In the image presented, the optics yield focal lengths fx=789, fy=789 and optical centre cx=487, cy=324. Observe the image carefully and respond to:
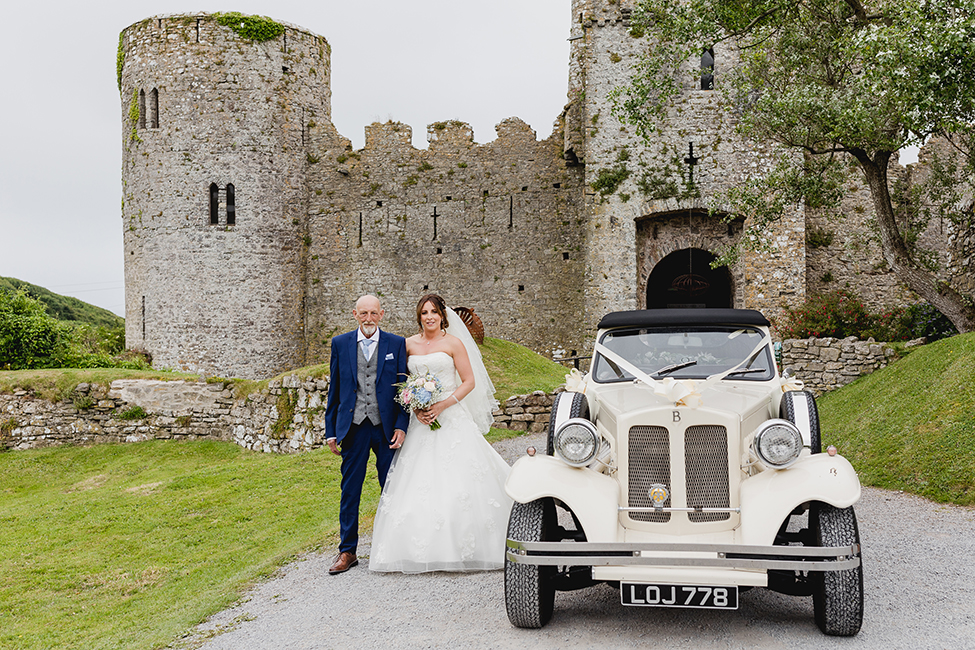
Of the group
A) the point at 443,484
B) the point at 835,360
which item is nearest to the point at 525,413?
the point at 835,360

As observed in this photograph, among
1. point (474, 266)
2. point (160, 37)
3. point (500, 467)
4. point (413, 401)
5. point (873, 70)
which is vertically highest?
point (160, 37)

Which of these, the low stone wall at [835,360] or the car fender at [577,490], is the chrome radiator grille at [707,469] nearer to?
the car fender at [577,490]

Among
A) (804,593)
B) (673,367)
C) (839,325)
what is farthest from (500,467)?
(839,325)

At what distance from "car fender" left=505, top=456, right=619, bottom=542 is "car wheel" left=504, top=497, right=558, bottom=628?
0.31 ft

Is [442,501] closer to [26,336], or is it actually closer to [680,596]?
[680,596]

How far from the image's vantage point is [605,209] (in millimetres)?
17938

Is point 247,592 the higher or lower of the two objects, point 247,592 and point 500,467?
the lower

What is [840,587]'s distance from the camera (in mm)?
3875

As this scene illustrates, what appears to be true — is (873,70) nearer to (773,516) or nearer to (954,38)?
(954,38)

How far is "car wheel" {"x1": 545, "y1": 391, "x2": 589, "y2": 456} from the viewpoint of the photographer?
483cm

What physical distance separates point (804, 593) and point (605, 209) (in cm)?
1441

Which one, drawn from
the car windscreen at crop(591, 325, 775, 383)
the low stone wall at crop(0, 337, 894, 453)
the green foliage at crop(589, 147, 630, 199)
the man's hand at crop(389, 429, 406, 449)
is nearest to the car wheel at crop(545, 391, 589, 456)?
the car windscreen at crop(591, 325, 775, 383)

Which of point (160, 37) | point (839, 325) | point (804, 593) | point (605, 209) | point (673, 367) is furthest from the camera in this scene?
point (160, 37)

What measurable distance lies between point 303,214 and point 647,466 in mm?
20294
